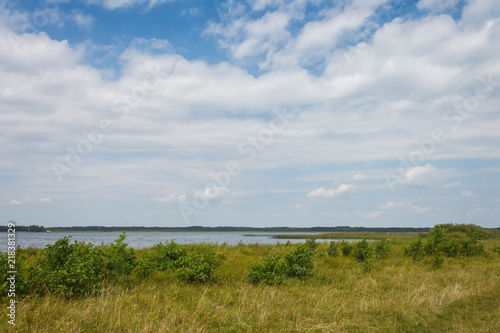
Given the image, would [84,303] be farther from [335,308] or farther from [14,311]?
[335,308]

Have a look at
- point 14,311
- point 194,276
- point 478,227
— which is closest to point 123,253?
point 194,276

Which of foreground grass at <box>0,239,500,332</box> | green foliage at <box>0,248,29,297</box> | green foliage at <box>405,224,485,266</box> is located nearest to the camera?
foreground grass at <box>0,239,500,332</box>

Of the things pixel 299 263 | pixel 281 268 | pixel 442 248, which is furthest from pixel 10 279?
pixel 442 248

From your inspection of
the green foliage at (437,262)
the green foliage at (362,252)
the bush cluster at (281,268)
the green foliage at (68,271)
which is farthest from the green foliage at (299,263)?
the green foliage at (437,262)

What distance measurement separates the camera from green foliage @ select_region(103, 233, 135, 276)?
29.4 feet

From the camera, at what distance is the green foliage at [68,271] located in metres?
7.41

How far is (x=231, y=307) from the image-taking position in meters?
7.38

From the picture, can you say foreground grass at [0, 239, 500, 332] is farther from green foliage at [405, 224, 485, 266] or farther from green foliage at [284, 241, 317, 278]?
green foliage at [405, 224, 485, 266]

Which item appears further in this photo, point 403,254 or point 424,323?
point 403,254


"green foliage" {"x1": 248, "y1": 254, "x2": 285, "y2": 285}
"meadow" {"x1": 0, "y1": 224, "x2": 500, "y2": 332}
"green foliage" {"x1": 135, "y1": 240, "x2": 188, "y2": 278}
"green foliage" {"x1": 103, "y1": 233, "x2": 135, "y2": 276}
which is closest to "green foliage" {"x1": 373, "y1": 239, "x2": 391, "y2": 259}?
"meadow" {"x1": 0, "y1": 224, "x2": 500, "y2": 332}

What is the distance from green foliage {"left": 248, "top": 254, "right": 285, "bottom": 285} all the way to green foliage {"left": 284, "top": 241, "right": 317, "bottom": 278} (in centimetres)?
35

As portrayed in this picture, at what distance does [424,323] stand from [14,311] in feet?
26.8

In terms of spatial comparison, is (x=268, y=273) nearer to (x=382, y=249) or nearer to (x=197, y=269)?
(x=197, y=269)

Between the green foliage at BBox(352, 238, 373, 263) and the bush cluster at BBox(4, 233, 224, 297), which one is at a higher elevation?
the bush cluster at BBox(4, 233, 224, 297)
